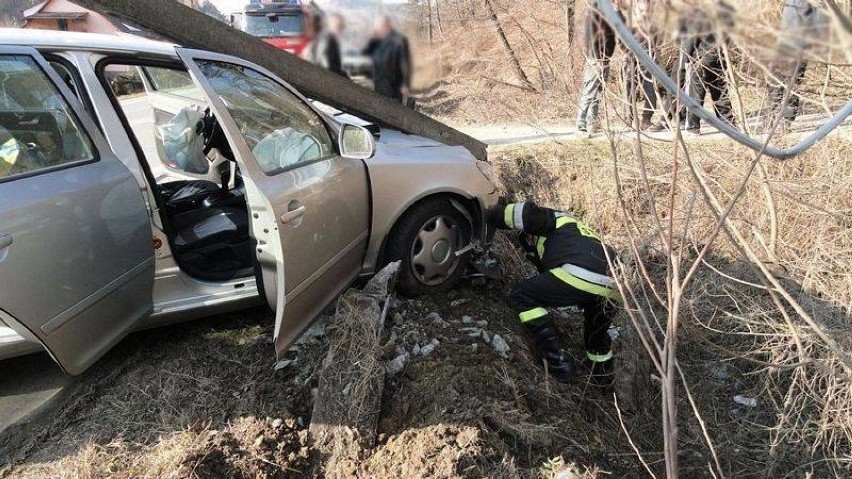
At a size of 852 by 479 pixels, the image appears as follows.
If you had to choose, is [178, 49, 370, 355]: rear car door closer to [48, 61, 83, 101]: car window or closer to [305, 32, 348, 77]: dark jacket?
[48, 61, 83, 101]: car window

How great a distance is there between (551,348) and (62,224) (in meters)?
2.61

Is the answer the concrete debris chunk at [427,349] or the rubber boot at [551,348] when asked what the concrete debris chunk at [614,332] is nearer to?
the rubber boot at [551,348]

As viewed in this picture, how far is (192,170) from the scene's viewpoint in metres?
3.69

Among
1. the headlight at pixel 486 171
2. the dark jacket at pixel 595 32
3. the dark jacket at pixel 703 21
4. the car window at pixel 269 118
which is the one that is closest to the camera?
the dark jacket at pixel 703 21

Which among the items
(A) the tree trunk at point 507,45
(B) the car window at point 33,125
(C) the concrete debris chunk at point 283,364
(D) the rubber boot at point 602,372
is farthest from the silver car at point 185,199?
(A) the tree trunk at point 507,45

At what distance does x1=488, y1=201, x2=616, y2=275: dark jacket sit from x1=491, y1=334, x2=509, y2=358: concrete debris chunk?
535 mm

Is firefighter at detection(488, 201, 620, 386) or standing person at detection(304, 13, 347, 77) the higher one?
standing person at detection(304, 13, 347, 77)

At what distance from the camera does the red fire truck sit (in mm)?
3711

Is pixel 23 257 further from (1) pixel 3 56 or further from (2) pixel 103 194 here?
(1) pixel 3 56

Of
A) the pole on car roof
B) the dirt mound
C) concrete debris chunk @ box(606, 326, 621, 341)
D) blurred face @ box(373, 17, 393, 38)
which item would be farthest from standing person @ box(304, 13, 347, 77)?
concrete debris chunk @ box(606, 326, 621, 341)

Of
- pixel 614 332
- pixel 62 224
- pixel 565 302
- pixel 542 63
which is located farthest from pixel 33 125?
pixel 542 63

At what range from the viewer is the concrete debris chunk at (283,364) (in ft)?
9.55

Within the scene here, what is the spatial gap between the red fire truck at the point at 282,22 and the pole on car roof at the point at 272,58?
0.20m

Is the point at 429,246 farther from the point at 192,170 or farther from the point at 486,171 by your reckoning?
the point at 192,170
